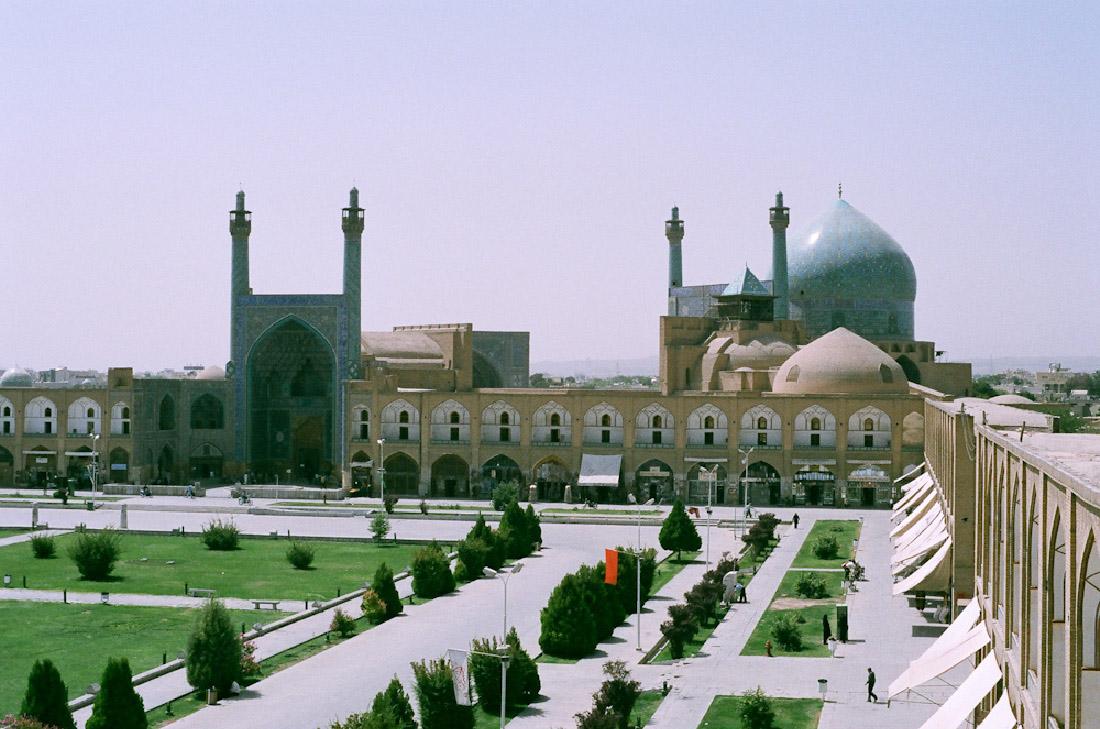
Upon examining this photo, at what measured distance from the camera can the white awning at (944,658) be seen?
2269cm

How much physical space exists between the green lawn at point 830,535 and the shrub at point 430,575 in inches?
424

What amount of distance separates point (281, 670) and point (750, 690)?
885cm

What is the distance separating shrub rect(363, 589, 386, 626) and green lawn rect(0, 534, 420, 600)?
339 centimetres

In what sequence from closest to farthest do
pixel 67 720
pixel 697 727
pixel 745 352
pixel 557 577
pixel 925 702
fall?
1. pixel 67 720
2. pixel 697 727
3. pixel 925 702
4. pixel 557 577
5. pixel 745 352

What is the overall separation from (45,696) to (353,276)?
4767 cm

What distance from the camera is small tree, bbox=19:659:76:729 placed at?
20750mm

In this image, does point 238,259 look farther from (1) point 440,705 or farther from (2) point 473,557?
(1) point 440,705

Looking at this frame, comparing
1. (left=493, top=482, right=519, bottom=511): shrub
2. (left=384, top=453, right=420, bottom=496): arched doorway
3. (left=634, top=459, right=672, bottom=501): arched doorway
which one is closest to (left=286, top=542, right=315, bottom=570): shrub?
(left=493, top=482, right=519, bottom=511): shrub

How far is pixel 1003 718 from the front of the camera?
18.4 m

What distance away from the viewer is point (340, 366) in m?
66.5

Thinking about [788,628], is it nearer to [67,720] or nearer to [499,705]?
[499,705]

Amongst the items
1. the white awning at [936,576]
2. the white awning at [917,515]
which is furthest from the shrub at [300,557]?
the white awning at [936,576]

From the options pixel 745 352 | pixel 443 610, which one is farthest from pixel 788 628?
pixel 745 352

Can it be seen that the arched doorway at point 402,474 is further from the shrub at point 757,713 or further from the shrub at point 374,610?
the shrub at point 757,713
